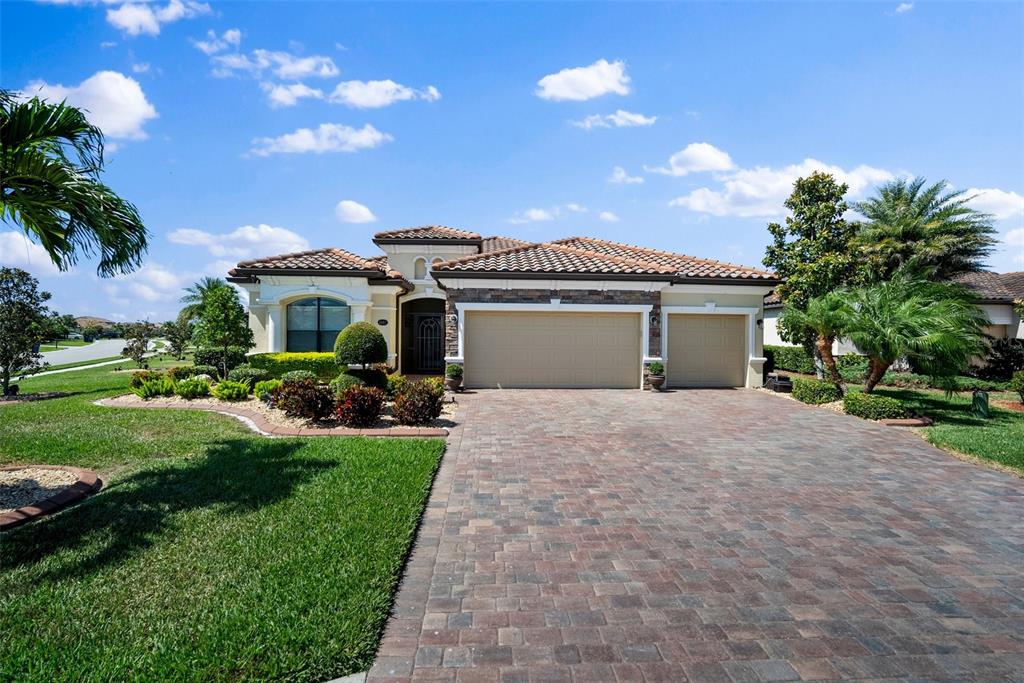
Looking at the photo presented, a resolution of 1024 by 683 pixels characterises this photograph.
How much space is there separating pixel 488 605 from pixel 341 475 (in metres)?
3.52

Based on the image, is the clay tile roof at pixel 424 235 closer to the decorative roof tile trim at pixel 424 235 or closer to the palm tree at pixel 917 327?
the decorative roof tile trim at pixel 424 235

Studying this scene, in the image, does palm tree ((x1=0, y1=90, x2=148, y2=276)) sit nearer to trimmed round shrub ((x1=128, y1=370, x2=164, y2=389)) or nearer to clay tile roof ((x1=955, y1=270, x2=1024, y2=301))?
trimmed round shrub ((x1=128, y1=370, x2=164, y2=389))

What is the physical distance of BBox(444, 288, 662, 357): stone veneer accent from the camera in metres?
15.5

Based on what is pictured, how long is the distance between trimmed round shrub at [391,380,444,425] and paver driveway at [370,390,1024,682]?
5.76 ft

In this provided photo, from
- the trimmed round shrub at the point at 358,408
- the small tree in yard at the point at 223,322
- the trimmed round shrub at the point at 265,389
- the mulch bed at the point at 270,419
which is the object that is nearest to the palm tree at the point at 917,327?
the mulch bed at the point at 270,419

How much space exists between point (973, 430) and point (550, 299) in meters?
10.2

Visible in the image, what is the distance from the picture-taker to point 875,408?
11.0 meters

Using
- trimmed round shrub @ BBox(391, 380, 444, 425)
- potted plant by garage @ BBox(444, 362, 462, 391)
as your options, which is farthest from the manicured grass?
potted plant by garage @ BBox(444, 362, 462, 391)

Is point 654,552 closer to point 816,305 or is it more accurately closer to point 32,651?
point 32,651

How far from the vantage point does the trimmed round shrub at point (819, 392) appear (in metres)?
13.0

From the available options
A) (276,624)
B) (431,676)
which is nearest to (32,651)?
(276,624)

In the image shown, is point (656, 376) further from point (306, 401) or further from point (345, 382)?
point (306, 401)

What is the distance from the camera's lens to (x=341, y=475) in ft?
21.8

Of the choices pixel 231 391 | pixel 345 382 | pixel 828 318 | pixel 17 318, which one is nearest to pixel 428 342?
pixel 345 382
